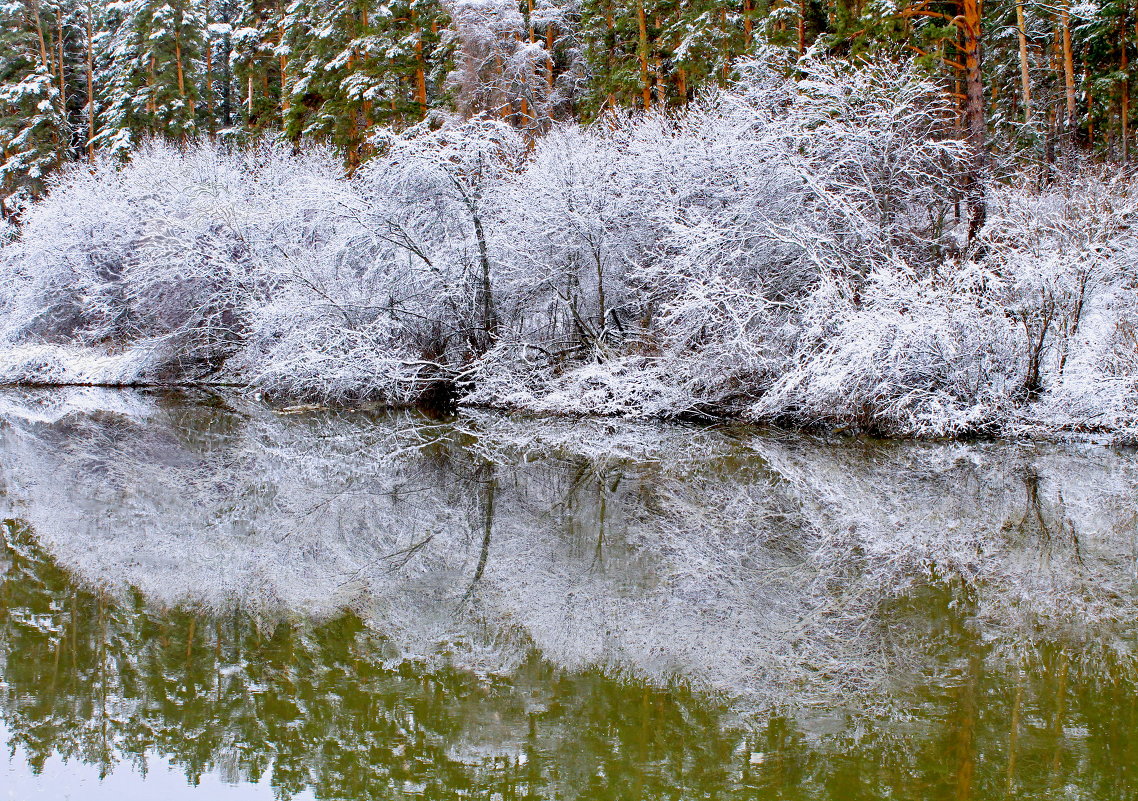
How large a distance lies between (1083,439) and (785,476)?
15.8ft

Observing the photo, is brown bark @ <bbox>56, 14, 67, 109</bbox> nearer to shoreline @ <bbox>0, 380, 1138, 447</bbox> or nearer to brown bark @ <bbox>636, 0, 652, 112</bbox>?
shoreline @ <bbox>0, 380, 1138, 447</bbox>

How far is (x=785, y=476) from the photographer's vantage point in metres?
10.7

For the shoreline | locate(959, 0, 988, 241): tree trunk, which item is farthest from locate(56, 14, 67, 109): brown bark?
locate(959, 0, 988, 241): tree trunk

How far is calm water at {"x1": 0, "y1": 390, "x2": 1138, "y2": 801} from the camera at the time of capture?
393 centimetres

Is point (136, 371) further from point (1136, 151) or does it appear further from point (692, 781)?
point (1136, 151)

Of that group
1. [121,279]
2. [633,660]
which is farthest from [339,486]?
[121,279]

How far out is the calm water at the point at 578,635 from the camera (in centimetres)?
393

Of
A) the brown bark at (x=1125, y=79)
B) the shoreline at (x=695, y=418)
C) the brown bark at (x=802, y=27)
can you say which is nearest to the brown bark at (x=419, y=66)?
the shoreline at (x=695, y=418)

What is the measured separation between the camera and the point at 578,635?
18.1ft

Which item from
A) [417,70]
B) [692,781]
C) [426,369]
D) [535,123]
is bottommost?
[692,781]

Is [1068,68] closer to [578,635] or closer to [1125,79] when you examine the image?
[1125,79]

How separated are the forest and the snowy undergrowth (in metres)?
0.07

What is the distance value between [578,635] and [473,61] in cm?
2713

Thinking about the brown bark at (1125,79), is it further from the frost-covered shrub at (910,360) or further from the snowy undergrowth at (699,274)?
the frost-covered shrub at (910,360)
